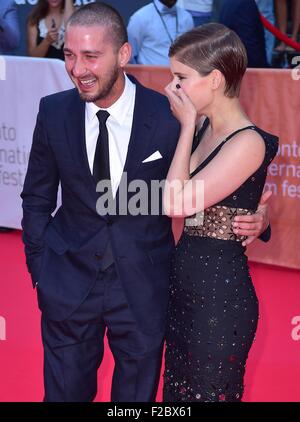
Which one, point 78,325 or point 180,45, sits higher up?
point 180,45

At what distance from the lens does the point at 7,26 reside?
8062 millimetres

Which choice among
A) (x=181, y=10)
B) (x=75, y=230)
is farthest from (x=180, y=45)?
(x=181, y=10)

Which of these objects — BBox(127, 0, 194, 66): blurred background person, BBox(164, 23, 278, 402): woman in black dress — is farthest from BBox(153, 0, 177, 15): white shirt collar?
BBox(164, 23, 278, 402): woman in black dress

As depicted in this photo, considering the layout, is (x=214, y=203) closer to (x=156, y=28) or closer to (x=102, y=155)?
(x=102, y=155)

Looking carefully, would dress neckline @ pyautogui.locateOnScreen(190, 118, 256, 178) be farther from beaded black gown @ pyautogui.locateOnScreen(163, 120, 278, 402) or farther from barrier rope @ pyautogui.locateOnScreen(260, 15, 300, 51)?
barrier rope @ pyautogui.locateOnScreen(260, 15, 300, 51)

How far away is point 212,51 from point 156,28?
510cm

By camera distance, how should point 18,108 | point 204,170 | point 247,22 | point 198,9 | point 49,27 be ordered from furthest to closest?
1. point 198,9
2. point 49,27
3. point 18,108
4. point 247,22
5. point 204,170

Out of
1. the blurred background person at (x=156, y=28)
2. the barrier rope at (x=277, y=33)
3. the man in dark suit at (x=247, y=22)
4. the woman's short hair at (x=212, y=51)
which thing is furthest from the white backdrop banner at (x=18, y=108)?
the woman's short hair at (x=212, y=51)

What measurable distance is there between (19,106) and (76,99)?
4101 mm

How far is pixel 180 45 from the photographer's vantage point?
117 inches

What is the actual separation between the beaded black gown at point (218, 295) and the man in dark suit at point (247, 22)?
429cm

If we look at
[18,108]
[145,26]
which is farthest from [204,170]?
[145,26]
